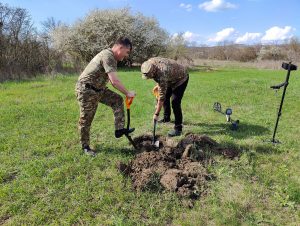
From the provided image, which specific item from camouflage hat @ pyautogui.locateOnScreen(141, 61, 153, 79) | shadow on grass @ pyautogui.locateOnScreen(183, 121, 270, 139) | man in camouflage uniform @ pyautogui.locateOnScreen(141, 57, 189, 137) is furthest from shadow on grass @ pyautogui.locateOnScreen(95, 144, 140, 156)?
shadow on grass @ pyautogui.locateOnScreen(183, 121, 270, 139)

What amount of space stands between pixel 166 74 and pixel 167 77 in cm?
7

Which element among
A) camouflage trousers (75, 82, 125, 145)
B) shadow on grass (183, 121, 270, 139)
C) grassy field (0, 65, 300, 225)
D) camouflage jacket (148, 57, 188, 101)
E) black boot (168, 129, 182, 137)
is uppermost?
camouflage jacket (148, 57, 188, 101)

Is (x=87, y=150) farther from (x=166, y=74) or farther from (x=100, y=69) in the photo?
(x=166, y=74)

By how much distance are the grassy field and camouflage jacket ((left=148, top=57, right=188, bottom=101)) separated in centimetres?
123

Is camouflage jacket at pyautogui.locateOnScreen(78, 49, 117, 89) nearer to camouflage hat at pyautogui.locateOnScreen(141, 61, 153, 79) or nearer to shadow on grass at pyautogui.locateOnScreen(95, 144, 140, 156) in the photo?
camouflage hat at pyautogui.locateOnScreen(141, 61, 153, 79)

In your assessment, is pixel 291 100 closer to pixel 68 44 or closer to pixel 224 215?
pixel 224 215

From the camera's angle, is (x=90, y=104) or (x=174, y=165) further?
(x=90, y=104)


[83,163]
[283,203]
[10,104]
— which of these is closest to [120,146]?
[83,163]

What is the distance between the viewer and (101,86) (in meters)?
5.07

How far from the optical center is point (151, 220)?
3602 millimetres

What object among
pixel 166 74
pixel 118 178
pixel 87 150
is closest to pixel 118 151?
pixel 87 150

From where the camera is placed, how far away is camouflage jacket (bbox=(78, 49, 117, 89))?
186 inches

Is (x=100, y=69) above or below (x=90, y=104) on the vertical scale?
above

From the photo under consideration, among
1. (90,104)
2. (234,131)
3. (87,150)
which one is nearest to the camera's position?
(90,104)
